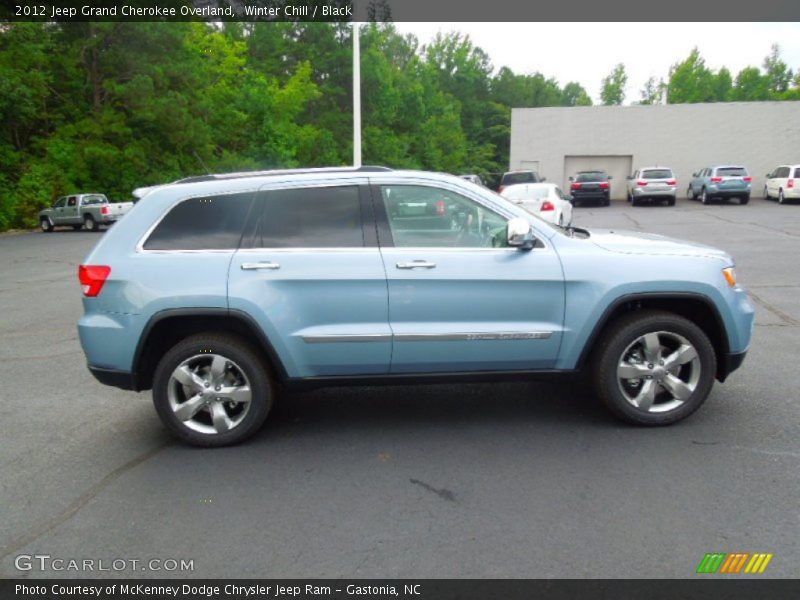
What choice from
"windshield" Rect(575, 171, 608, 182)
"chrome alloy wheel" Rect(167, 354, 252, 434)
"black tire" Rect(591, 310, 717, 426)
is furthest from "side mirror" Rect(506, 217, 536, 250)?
"windshield" Rect(575, 171, 608, 182)

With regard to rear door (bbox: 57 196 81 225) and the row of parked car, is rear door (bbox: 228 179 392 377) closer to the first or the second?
the row of parked car

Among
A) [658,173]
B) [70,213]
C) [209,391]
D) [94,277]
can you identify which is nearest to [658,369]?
[209,391]

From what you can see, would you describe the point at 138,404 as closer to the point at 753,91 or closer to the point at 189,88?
the point at 189,88

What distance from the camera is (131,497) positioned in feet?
12.5

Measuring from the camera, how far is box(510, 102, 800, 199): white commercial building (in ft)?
125

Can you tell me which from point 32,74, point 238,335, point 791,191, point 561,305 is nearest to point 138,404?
point 238,335

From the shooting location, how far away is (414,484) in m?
3.87

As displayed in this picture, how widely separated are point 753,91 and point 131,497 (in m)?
104

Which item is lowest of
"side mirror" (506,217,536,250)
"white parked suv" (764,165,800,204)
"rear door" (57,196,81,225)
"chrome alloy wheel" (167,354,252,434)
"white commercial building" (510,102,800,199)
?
"rear door" (57,196,81,225)

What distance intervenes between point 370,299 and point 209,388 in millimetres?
1242

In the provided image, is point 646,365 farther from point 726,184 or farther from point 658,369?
point 726,184

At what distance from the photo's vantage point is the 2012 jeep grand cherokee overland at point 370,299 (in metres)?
4.34

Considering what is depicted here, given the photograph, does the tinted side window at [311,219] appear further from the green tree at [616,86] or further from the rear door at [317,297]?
the green tree at [616,86]

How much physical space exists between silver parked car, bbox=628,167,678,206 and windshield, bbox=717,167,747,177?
212cm
